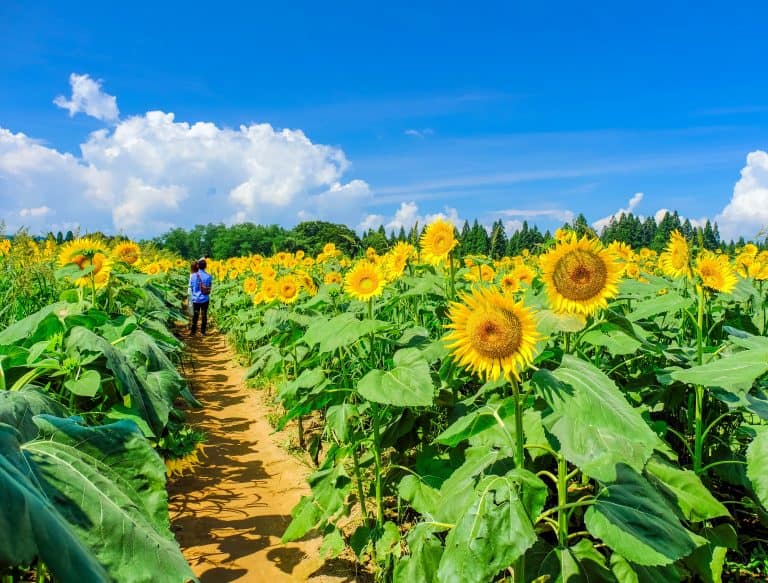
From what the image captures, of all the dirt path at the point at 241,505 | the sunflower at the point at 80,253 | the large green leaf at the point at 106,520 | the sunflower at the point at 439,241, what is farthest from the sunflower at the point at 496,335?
the sunflower at the point at 80,253

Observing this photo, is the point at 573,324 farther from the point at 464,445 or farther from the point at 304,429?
the point at 304,429

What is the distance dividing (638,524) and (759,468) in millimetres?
433

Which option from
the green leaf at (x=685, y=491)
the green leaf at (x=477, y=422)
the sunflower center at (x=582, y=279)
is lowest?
the green leaf at (x=685, y=491)

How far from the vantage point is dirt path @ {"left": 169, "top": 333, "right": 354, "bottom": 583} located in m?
3.03

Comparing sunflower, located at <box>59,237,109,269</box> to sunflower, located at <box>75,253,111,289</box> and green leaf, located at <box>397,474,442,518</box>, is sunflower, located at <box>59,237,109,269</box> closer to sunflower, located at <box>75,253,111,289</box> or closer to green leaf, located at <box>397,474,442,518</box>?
sunflower, located at <box>75,253,111,289</box>

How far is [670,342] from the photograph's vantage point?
395 centimetres

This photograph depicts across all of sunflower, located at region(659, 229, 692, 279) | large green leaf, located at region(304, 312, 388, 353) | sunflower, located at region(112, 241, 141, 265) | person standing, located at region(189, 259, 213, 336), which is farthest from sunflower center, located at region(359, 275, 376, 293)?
person standing, located at region(189, 259, 213, 336)

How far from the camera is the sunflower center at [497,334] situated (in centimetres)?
182

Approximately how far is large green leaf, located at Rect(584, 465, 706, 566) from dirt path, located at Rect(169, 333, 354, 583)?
1.76 m

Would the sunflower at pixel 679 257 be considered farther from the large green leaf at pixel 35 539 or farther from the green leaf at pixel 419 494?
the large green leaf at pixel 35 539

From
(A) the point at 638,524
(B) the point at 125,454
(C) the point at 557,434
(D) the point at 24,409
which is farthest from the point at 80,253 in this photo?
(A) the point at 638,524

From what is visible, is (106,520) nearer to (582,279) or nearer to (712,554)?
(582,279)

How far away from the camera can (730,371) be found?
1.67 m

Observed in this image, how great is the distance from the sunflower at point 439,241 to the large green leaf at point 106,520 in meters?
2.61
